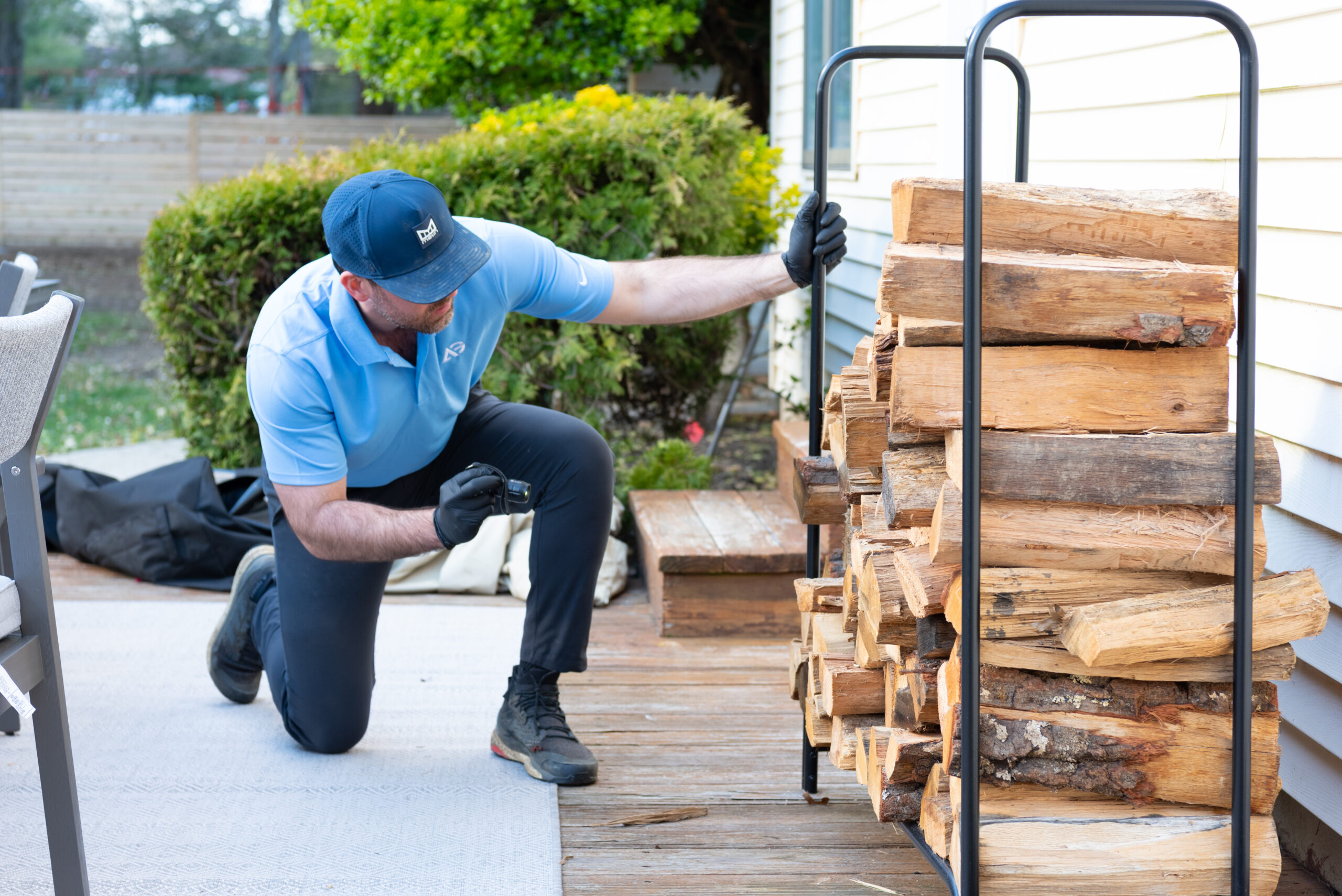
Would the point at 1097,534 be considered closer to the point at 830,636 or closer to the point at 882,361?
the point at 882,361

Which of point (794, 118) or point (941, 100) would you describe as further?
point (794, 118)

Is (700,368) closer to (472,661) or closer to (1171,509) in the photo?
(472,661)

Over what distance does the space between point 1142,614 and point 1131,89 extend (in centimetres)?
150

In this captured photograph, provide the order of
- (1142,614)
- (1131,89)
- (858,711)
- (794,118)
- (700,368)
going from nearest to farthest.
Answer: (1142,614), (858,711), (1131,89), (700,368), (794,118)

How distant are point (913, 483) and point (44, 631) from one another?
1.27 m

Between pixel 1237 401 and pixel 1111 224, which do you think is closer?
pixel 1237 401

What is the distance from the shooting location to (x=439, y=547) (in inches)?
86.7

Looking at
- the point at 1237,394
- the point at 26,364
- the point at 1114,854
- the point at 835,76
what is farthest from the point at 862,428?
the point at 835,76

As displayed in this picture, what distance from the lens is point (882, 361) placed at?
1.77 m

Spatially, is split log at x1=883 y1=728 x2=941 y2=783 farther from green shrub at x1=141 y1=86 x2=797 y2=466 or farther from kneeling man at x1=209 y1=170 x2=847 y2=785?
green shrub at x1=141 y1=86 x2=797 y2=466

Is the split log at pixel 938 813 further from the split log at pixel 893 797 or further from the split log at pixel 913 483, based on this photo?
the split log at pixel 913 483

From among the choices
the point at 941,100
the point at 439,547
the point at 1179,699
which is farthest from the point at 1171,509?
the point at 941,100

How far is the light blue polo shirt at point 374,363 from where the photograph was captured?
7.27ft

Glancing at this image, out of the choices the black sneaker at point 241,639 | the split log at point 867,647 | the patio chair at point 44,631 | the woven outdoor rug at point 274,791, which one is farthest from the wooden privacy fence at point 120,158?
the split log at point 867,647
